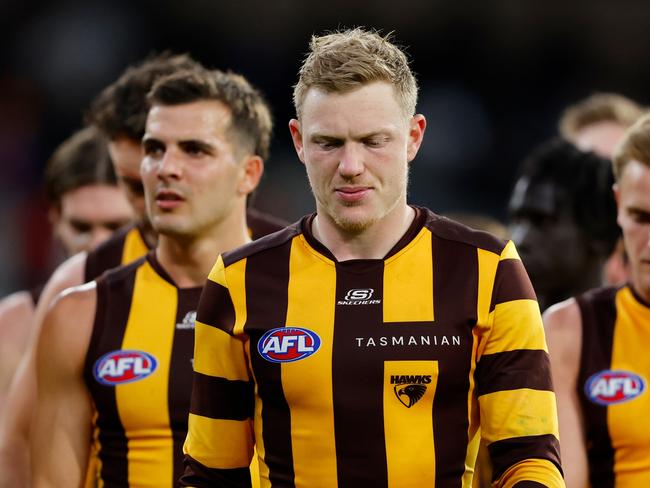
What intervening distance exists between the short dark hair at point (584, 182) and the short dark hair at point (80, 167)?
1910 millimetres

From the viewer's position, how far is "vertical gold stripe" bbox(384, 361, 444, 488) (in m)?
3.03

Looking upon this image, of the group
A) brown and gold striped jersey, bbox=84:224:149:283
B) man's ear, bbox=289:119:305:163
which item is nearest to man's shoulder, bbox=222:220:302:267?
man's ear, bbox=289:119:305:163

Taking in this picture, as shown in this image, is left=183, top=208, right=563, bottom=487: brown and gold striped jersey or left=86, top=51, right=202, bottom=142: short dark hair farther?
left=86, top=51, right=202, bottom=142: short dark hair

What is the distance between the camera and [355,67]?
3059mm

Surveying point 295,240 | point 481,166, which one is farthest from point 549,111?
point 295,240

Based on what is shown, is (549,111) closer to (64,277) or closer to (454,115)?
(454,115)

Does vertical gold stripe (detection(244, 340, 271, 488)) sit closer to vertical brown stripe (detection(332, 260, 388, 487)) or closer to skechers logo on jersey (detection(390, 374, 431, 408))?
vertical brown stripe (detection(332, 260, 388, 487))

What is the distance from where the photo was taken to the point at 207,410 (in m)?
3.18

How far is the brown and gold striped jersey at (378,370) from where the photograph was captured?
3.03 m

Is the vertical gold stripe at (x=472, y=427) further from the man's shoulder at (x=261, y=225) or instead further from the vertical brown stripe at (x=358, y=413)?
the man's shoulder at (x=261, y=225)

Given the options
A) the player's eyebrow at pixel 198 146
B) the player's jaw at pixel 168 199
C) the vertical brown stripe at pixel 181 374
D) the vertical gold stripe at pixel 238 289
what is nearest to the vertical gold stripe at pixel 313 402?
the vertical gold stripe at pixel 238 289

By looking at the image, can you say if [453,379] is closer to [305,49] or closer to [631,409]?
[631,409]

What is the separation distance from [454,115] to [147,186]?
32.0 feet

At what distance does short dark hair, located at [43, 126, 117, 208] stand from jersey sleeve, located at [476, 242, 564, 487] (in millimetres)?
3081
